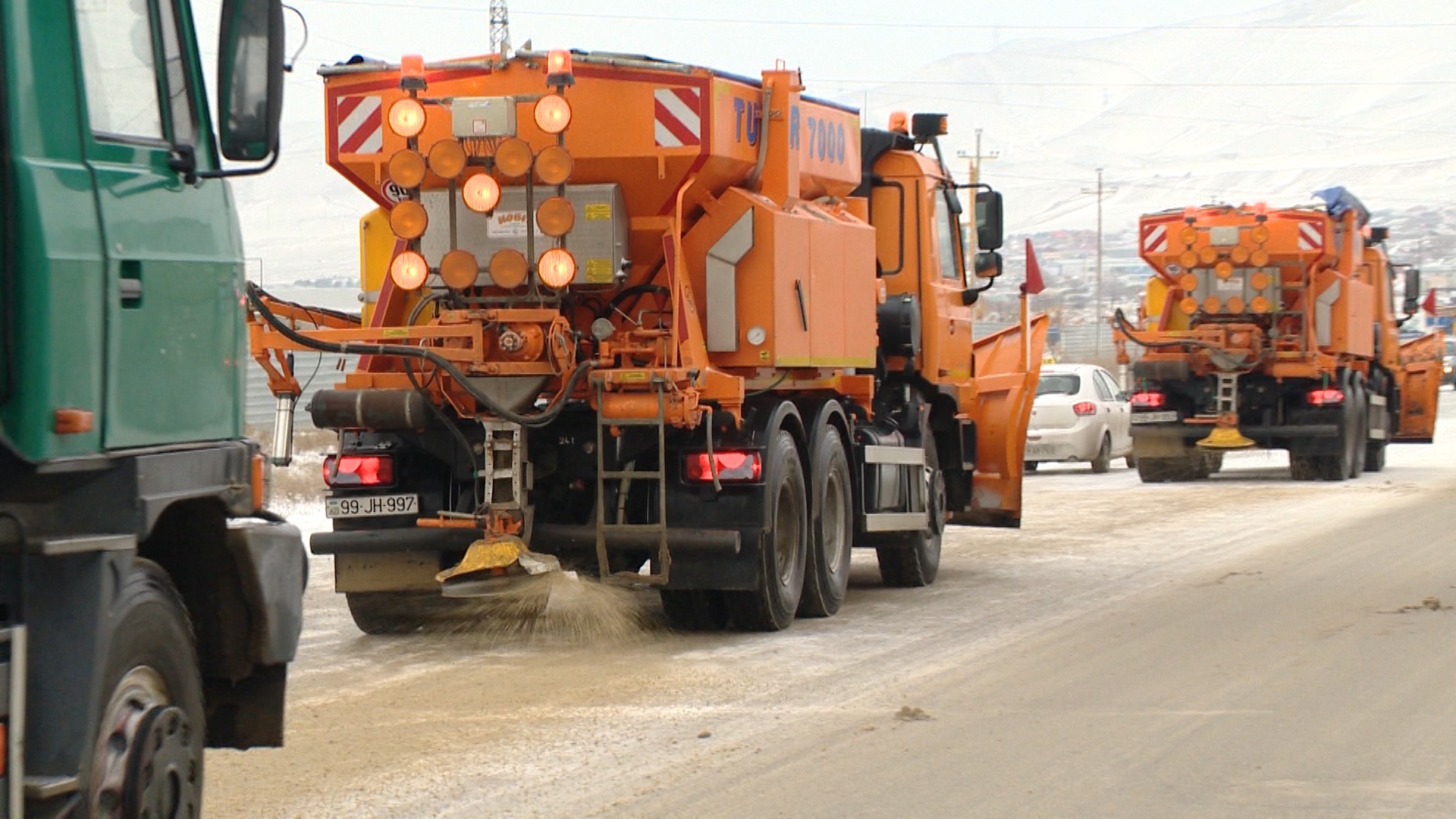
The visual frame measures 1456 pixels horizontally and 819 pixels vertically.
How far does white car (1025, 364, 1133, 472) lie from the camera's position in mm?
25156

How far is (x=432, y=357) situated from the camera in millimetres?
9539

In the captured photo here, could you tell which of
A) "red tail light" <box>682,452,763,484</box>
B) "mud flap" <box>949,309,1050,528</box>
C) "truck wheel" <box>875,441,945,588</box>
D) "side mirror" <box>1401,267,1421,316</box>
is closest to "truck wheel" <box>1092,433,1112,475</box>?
"side mirror" <box>1401,267,1421,316</box>

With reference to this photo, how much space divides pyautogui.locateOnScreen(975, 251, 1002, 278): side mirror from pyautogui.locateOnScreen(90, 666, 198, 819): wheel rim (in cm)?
988

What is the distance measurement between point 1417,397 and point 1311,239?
659 centimetres

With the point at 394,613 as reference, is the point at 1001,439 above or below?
above

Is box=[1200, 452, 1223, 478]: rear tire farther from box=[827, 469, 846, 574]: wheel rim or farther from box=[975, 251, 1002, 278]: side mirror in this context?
box=[827, 469, 846, 574]: wheel rim

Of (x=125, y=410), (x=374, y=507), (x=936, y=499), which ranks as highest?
(x=125, y=410)

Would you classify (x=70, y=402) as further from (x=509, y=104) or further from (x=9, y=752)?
(x=509, y=104)

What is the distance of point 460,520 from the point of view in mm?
10094

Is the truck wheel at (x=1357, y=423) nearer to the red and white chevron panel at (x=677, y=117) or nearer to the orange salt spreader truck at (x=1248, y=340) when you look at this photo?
the orange salt spreader truck at (x=1248, y=340)

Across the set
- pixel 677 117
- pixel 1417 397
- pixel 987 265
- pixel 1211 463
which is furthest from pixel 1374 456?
pixel 677 117

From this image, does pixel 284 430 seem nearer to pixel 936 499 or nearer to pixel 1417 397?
pixel 936 499

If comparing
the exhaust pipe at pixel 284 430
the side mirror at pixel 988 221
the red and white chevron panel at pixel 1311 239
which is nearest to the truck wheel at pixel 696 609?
the exhaust pipe at pixel 284 430

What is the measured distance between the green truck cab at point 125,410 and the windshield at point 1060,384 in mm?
20606
